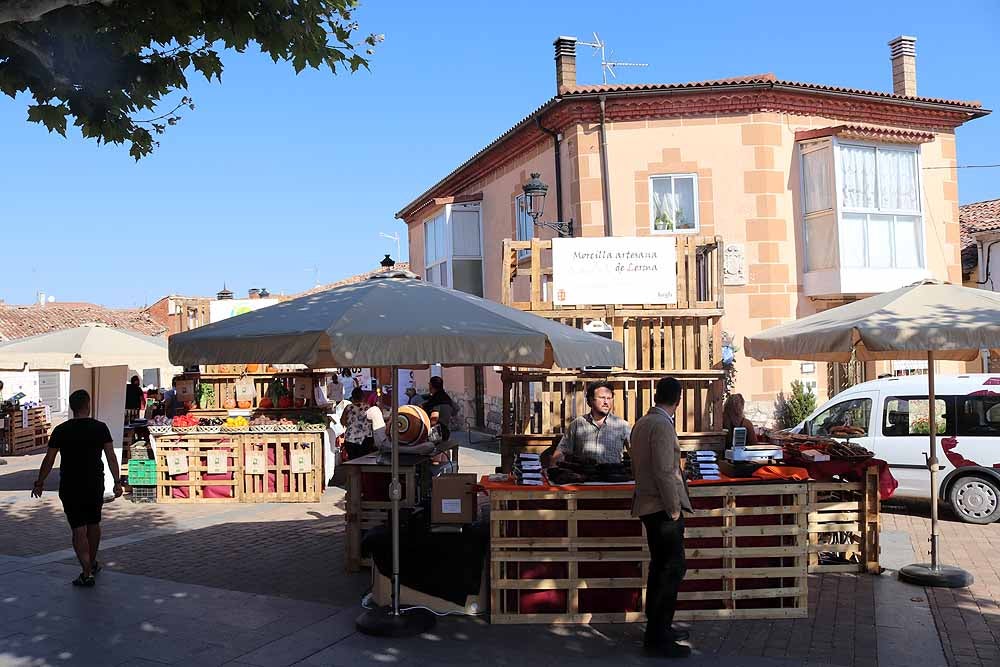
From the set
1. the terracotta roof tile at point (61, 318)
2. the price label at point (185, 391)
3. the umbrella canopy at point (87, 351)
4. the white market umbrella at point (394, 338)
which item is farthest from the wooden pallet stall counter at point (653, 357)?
the terracotta roof tile at point (61, 318)

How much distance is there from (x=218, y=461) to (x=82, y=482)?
437 cm

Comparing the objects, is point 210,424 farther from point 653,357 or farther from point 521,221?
point 521,221

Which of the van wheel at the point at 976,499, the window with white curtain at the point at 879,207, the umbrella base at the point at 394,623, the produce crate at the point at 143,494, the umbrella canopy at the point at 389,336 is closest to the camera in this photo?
the umbrella canopy at the point at 389,336

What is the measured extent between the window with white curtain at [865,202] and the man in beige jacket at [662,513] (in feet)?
40.8

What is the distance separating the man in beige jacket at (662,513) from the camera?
5496 mm

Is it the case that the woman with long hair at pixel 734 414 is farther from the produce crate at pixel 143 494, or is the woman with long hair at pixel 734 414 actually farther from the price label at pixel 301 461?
the produce crate at pixel 143 494

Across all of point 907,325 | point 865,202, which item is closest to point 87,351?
point 907,325

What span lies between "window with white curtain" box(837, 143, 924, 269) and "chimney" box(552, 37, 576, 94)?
5.90 meters

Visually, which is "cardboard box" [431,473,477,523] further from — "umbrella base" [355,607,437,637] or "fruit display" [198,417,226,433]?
"fruit display" [198,417,226,433]

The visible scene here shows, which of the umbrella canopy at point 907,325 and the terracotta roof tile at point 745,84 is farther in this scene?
the terracotta roof tile at point 745,84

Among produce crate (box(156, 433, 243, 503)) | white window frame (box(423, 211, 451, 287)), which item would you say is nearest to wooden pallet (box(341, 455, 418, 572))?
produce crate (box(156, 433, 243, 503))

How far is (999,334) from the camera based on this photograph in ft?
21.6

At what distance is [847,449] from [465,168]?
54.8 ft

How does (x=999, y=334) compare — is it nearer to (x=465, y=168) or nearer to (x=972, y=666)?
(x=972, y=666)
